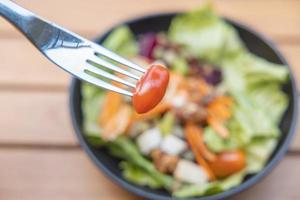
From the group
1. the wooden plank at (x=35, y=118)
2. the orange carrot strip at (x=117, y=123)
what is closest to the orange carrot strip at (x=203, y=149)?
the orange carrot strip at (x=117, y=123)

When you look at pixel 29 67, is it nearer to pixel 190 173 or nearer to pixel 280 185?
pixel 190 173

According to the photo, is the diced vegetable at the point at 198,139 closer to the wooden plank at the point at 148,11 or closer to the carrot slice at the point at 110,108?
the carrot slice at the point at 110,108

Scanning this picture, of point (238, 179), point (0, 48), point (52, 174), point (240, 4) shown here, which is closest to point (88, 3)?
point (0, 48)

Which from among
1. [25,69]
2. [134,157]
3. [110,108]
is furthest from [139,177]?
[25,69]

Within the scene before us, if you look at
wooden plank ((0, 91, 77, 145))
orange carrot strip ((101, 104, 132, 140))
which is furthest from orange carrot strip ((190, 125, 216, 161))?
wooden plank ((0, 91, 77, 145))

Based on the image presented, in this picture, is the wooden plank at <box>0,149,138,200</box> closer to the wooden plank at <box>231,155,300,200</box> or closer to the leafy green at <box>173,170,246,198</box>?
the leafy green at <box>173,170,246,198</box>

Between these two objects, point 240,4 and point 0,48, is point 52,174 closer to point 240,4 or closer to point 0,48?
point 0,48
